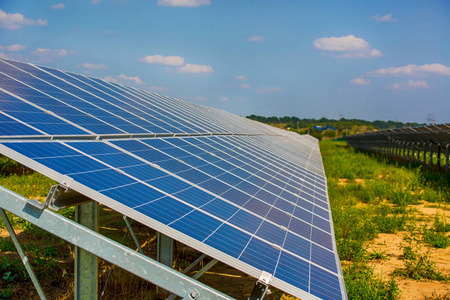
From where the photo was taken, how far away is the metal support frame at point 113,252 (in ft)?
15.2

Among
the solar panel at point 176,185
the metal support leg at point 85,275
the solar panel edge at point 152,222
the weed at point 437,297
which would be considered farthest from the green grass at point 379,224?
the metal support leg at point 85,275

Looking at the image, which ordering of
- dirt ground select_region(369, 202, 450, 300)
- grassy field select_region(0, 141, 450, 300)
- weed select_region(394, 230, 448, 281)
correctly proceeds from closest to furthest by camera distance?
grassy field select_region(0, 141, 450, 300) → dirt ground select_region(369, 202, 450, 300) → weed select_region(394, 230, 448, 281)

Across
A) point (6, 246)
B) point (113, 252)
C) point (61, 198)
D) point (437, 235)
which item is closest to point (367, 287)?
point (437, 235)

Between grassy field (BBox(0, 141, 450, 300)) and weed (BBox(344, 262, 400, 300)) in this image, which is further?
grassy field (BBox(0, 141, 450, 300))

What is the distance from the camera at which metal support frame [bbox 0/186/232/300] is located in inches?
182

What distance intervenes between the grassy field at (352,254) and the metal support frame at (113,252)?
174 inches

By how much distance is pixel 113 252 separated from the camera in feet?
15.2

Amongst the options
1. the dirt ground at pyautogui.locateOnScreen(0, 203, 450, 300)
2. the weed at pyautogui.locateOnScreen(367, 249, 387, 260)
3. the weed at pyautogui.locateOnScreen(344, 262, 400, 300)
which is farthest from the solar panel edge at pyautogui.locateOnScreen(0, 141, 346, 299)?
the weed at pyautogui.locateOnScreen(367, 249, 387, 260)

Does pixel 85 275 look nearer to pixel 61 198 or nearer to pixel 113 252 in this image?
pixel 61 198

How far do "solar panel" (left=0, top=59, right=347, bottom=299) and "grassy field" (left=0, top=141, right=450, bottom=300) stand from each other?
103 inches

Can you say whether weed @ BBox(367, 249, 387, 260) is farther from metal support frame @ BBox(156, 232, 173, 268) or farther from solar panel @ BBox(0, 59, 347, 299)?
metal support frame @ BBox(156, 232, 173, 268)

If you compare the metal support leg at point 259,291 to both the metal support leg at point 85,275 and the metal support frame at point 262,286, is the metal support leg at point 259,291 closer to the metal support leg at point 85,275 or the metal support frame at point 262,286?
the metal support frame at point 262,286

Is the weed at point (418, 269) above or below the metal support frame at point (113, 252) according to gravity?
below

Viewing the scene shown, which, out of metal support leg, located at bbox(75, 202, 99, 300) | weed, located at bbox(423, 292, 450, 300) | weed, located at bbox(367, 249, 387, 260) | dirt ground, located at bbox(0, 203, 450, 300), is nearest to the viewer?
metal support leg, located at bbox(75, 202, 99, 300)
